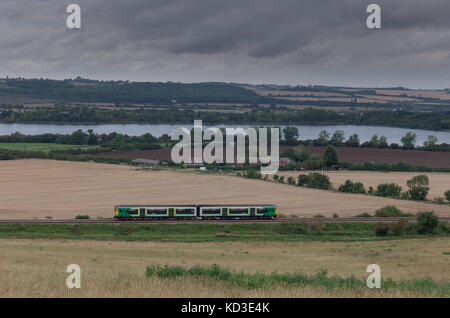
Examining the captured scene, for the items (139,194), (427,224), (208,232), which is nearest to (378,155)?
(139,194)

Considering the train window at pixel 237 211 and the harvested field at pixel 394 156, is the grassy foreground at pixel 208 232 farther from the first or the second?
the harvested field at pixel 394 156

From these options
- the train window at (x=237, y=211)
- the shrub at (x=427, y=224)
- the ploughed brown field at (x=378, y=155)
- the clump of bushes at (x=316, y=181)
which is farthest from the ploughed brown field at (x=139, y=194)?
the ploughed brown field at (x=378, y=155)

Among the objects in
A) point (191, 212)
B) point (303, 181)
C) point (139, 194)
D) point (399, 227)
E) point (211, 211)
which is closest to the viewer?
point (399, 227)

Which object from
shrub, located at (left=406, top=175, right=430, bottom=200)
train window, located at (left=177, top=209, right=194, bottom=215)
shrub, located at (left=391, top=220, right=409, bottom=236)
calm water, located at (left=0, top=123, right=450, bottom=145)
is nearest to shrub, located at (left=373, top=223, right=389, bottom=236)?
shrub, located at (left=391, top=220, right=409, bottom=236)

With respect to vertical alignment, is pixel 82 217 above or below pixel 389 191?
below

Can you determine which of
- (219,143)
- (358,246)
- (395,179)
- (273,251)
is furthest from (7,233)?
(219,143)

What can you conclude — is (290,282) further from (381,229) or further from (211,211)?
(211,211)
